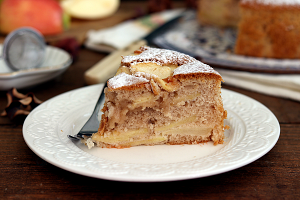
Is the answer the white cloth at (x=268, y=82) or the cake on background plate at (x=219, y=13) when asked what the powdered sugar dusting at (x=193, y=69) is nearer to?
the white cloth at (x=268, y=82)

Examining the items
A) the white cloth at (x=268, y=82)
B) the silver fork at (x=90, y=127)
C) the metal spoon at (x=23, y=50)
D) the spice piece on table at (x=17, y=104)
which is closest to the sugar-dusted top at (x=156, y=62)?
the silver fork at (x=90, y=127)

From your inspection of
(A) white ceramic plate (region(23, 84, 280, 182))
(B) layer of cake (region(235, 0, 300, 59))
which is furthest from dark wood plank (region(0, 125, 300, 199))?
(B) layer of cake (region(235, 0, 300, 59))

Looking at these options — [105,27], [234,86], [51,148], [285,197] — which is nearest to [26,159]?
Result: [51,148]

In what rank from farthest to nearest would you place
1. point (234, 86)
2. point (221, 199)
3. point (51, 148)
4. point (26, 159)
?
1. point (234, 86)
2. point (26, 159)
3. point (51, 148)
4. point (221, 199)

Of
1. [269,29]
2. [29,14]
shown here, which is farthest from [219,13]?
[29,14]

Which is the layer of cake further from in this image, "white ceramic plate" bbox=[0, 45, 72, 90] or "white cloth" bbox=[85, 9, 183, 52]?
"white ceramic plate" bbox=[0, 45, 72, 90]

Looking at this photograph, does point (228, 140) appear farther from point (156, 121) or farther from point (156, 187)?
point (156, 187)
